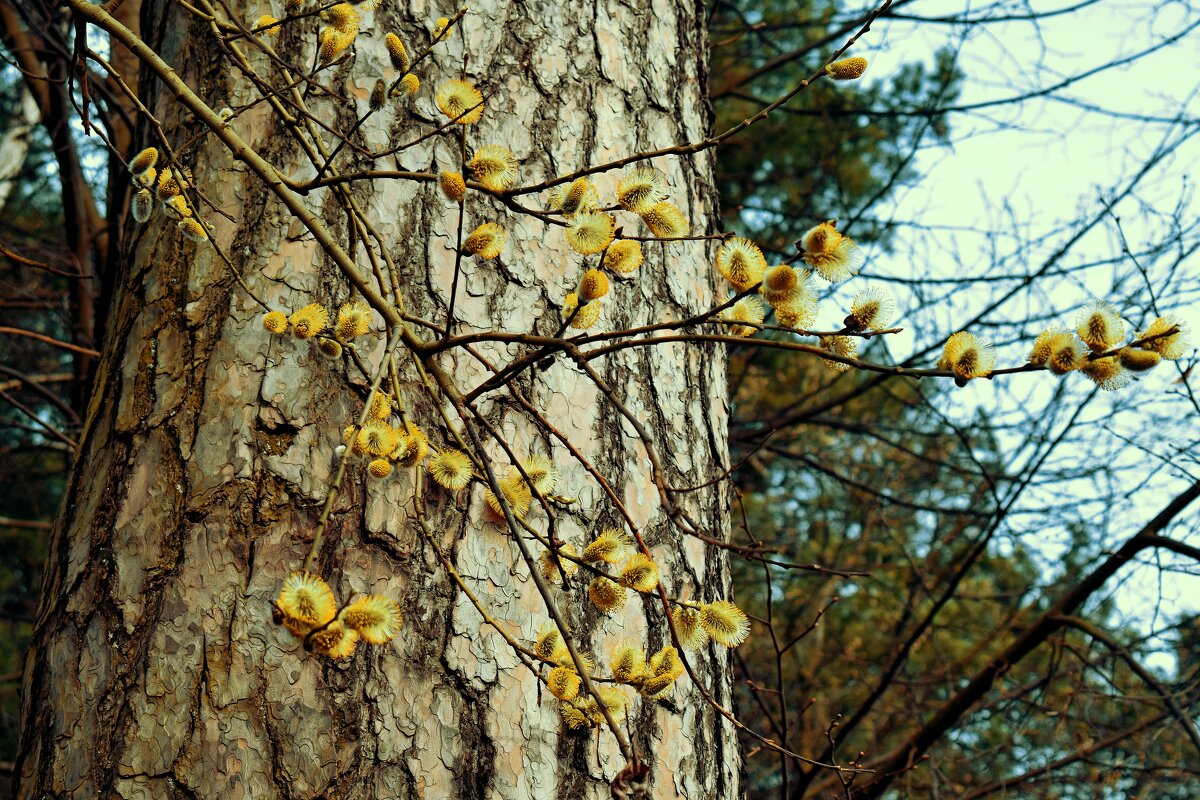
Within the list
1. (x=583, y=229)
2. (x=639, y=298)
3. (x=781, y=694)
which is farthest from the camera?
(x=781, y=694)

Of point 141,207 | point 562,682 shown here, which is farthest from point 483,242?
point 141,207

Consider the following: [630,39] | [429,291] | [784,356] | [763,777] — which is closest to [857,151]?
[784,356]

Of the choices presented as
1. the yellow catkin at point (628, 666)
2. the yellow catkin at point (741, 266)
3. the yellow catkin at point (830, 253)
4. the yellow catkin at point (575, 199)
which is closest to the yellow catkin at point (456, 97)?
the yellow catkin at point (575, 199)

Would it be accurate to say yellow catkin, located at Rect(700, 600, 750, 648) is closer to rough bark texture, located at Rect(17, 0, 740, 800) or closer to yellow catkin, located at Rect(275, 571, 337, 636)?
rough bark texture, located at Rect(17, 0, 740, 800)

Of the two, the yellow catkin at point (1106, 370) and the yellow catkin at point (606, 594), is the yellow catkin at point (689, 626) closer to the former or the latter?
the yellow catkin at point (606, 594)

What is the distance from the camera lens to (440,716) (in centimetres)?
117

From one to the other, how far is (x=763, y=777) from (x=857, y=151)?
4.54 metres

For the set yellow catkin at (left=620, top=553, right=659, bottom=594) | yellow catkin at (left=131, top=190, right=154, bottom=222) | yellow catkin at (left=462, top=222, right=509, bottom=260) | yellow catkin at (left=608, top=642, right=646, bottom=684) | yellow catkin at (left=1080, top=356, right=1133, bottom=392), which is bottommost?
yellow catkin at (left=608, top=642, right=646, bottom=684)

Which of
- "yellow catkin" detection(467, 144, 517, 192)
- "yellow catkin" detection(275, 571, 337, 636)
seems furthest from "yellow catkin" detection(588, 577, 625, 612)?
"yellow catkin" detection(467, 144, 517, 192)

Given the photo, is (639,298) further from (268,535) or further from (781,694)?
(781,694)

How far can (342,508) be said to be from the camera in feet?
4.04

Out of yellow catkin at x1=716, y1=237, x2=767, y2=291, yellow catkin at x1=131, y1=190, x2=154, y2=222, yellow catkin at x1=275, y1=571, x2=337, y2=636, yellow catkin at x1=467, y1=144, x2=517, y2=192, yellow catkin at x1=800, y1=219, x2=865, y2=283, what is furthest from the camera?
yellow catkin at x1=131, y1=190, x2=154, y2=222

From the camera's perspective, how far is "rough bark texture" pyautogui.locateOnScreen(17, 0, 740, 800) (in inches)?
45.0

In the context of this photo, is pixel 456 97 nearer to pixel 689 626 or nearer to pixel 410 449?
pixel 410 449
